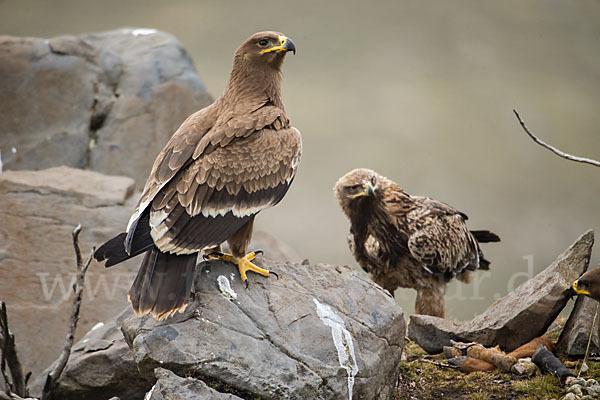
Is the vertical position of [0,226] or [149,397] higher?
[149,397]

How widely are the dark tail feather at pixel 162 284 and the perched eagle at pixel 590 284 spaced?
2.48m

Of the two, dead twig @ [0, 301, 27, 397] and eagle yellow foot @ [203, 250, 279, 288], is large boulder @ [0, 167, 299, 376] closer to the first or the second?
dead twig @ [0, 301, 27, 397]

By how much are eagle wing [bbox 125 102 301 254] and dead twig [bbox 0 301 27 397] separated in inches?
50.0

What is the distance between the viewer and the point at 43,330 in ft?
21.1

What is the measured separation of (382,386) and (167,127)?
6191 mm

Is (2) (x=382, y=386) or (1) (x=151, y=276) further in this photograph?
(2) (x=382, y=386)

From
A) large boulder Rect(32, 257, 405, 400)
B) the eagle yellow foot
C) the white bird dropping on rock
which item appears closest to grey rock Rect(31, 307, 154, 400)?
large boulder Rect(32, 257, 405, 400)

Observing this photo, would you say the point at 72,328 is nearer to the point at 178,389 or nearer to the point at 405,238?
the point at 178,389

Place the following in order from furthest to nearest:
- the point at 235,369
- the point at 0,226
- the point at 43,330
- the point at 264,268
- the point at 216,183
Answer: the point at 0,226 < the point at 43,330 < the point at 264,268 < the point at 216,183 < the point at 235,369

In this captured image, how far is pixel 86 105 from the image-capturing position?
9.33m

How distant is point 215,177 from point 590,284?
247 centimetres

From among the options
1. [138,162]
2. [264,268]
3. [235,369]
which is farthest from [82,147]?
[235,369]

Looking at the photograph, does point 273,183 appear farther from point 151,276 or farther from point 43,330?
point 43,330

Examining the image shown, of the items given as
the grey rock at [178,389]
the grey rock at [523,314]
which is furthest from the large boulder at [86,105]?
the grey rock at [178,389]
